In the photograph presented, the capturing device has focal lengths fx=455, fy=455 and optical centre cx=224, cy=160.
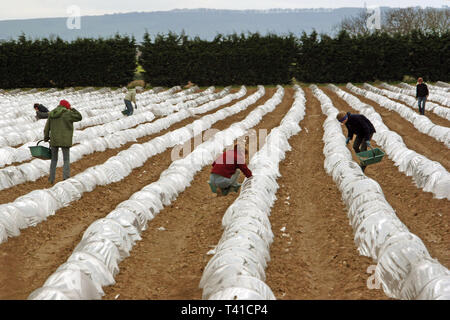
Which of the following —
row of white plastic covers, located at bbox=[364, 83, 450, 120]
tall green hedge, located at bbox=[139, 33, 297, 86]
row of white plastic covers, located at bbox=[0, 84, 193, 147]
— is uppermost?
tall green hedge, located at bbox=[139, 33, 297, 86]

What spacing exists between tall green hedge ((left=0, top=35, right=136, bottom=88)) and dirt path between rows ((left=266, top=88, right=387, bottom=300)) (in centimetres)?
3336

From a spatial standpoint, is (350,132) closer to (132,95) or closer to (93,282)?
(93,282)

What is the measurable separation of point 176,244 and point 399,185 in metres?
6.05

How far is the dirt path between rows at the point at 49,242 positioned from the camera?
22.0 feet

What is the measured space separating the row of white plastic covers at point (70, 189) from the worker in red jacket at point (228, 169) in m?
3.39

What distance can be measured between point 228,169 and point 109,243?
2.89m

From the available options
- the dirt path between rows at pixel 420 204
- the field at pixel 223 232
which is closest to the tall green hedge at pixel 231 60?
the dirt path between rows at pixel 420 204

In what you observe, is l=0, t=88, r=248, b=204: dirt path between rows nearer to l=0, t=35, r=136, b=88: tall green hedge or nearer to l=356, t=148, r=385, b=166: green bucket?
l=356, t=148, r=385, b=166: green bucket

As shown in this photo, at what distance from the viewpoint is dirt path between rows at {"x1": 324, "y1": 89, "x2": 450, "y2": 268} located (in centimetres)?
786

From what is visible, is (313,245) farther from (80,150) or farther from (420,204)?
(80,150)

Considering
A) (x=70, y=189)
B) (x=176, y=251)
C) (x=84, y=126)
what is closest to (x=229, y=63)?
(x=84, y=126)

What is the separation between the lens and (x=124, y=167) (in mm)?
12664

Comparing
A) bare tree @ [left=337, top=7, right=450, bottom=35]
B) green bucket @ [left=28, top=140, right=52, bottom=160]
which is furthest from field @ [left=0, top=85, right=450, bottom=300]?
bare tree @ [left=337, top=7, right=450, bottom=35]

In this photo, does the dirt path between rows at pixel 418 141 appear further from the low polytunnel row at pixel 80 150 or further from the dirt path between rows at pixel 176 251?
the low polytunnel row at pixel 80 150
